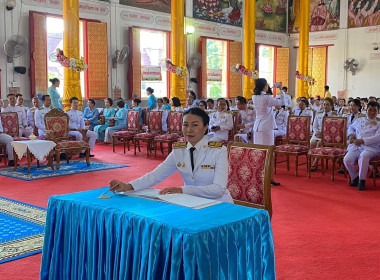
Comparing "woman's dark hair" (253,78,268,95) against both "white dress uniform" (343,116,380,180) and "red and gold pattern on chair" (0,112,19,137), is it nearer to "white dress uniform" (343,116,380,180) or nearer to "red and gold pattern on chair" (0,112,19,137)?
"white dress uniform" (343,116,380,180)

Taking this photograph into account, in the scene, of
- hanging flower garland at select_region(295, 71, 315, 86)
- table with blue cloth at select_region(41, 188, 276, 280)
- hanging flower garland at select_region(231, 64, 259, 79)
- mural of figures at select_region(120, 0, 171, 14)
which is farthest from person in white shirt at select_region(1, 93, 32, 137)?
hanging flower garland at select_region(295, 71, 315, 86)

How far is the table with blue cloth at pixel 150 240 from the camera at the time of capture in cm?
206

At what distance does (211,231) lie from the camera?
210cm

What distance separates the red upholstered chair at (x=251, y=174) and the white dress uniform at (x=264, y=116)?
8.87 ft

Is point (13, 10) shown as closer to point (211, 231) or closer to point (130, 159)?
point (130, 159)

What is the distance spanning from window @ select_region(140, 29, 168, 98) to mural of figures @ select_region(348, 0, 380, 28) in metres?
7.58

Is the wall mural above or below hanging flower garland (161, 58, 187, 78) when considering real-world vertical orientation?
above

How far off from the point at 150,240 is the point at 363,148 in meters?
5.15

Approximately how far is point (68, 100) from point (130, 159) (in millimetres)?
3007

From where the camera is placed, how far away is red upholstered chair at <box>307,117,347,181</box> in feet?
22.9

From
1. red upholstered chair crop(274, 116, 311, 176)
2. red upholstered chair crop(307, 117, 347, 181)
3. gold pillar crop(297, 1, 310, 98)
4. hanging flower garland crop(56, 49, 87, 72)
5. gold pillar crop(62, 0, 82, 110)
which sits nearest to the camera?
red upholstered chair crop(307, 117, 347, 181)

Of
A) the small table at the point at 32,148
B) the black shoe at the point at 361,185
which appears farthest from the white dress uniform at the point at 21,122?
the black shoe at the point at 361,185

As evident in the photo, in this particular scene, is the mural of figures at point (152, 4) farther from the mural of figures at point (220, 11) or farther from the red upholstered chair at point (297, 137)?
the red upholstered chair at point (297, 137)

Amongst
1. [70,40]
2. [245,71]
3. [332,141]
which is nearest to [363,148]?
[332,141]
